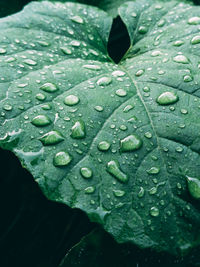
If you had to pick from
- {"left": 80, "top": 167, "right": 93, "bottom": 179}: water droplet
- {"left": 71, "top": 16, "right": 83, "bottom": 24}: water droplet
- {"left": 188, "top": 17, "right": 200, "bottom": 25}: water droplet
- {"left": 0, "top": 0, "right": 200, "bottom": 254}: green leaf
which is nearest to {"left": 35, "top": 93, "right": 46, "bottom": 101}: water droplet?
{"left": 0, "top": 0, "right": 200, "bottom": 254}: green leaf

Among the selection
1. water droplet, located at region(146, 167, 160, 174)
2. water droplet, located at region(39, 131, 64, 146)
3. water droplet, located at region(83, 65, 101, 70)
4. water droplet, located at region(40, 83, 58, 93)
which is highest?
water droplet, located at region(40, 83, 58, 93)

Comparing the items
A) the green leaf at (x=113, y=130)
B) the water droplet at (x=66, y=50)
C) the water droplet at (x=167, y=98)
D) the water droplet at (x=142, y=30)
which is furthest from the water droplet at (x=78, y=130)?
the water droplet at (x=142, y=30)

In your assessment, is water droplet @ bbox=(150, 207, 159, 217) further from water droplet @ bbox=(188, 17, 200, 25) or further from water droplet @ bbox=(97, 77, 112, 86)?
water droplet @ bbox=(188, 17, 200, 25)

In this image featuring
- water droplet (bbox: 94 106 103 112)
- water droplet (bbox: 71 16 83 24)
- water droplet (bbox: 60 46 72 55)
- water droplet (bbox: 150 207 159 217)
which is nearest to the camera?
water droplet (bbox: 150 207 159 217)

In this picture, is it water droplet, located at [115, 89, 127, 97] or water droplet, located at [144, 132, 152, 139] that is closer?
water droplet, located at [144, 132, 152, 139]

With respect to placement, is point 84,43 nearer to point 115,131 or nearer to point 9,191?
point 115,131

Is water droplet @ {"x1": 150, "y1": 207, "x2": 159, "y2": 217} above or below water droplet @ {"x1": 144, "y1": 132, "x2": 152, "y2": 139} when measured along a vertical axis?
below

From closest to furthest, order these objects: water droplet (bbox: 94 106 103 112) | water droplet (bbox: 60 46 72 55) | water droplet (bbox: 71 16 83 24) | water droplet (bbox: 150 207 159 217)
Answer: water droplet (bbox: 150 207 159 217), water droplet (bbox: 94 106 103 112), water droplet (bbox: 60 46 72 55), water droplet (bbox: 71 16 83 24)

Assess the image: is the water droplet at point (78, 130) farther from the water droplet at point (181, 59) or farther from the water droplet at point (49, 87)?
the water droplet at point (181, 59)
